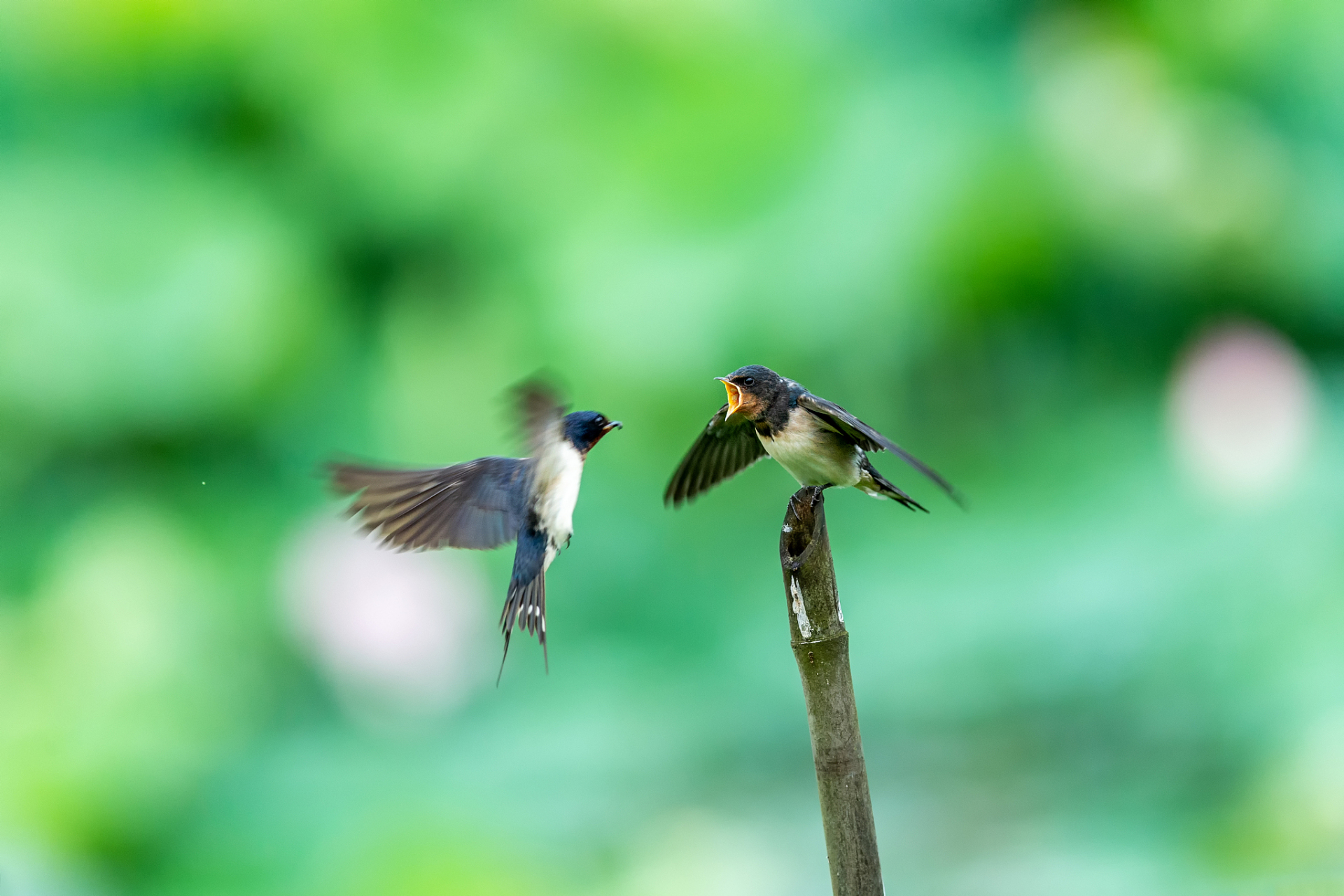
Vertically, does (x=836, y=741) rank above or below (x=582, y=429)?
below

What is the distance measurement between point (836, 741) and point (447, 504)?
496 millimetres

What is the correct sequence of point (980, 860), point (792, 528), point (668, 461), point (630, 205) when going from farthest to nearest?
point (630, 205)
point (668, 461)
point (980, 860)
point (792, 528)

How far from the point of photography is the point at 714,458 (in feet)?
4.73

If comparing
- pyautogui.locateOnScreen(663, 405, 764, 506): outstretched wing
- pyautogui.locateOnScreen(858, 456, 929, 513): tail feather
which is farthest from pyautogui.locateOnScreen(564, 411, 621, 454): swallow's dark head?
pyautogui.locateOnScreen(858, 456, 929, 513): tail feather

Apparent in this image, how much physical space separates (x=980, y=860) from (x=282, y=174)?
265cm

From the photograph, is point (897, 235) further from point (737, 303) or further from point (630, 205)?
point (630, 205)

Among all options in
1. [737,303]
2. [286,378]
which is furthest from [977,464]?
[286,378]

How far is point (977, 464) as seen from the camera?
3811 mm

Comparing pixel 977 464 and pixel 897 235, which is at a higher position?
pixel 897 235

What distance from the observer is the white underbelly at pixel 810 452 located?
4.19 feet

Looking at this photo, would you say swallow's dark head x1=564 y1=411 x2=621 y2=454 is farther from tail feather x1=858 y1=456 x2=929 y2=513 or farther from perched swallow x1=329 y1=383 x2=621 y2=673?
tail feather x1=858 y1=456 x2=929 y2=513

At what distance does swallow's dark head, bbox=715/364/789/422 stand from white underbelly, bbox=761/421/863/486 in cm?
3

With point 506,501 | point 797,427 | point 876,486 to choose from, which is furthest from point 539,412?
point 876,486

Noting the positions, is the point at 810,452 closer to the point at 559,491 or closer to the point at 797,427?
the point at 797,427
